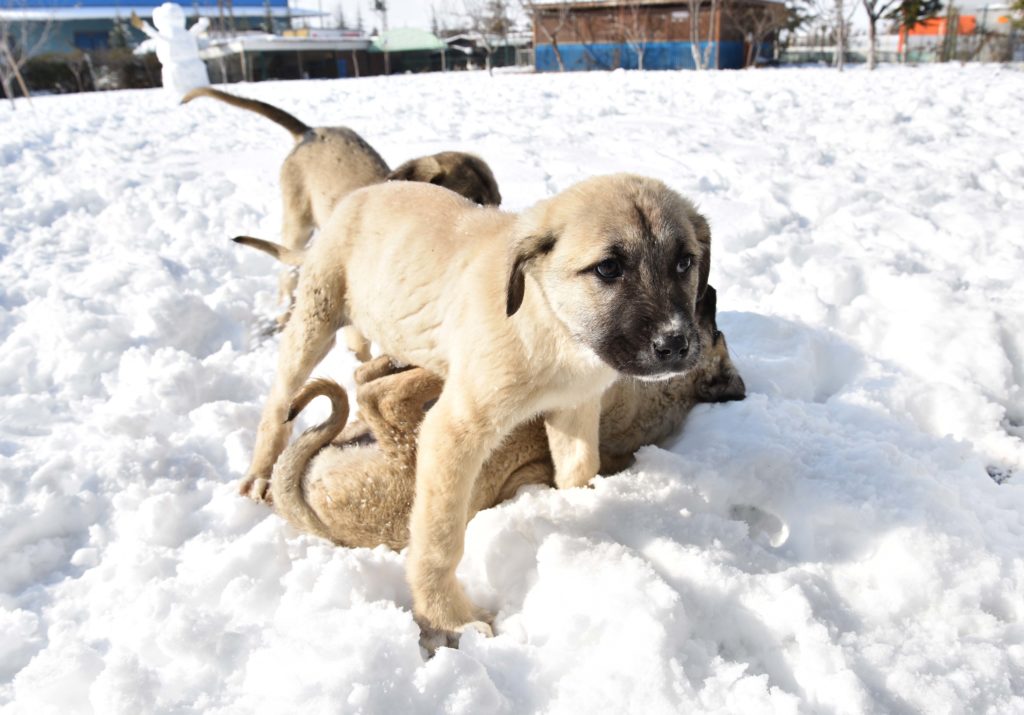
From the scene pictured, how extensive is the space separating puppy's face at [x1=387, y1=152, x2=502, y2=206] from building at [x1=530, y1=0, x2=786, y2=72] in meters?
33.1

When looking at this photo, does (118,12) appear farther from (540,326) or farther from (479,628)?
(479,628)

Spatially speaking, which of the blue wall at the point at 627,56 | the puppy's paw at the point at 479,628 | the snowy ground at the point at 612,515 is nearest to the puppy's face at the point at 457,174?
the snowy ground at the point at 612,515

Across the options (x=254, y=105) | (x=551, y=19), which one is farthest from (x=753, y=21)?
(x=254, y=105)

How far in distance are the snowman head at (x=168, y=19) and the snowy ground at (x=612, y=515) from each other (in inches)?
539

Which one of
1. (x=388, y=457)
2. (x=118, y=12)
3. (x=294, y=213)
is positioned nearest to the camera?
(x=388, y=457)

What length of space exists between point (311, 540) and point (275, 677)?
2.98 feet

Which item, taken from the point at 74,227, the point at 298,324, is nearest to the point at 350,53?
the point at 74,227

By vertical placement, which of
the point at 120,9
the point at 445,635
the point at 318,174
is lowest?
the point at 445,635

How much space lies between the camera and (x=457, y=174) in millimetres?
5285

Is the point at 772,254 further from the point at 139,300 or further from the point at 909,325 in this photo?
the point at 139,300

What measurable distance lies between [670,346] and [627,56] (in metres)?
39.5

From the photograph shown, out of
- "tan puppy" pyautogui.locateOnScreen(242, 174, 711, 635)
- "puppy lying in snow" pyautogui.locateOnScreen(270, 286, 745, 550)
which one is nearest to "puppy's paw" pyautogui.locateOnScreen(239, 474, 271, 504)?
"puppy lying in snow" pyautogui.locateOnScreen(270, 286, 745, 550)

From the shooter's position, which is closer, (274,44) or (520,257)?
(520,257)

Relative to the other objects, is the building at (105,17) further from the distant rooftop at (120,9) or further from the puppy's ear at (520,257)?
the puppy's ear at (520,257)
